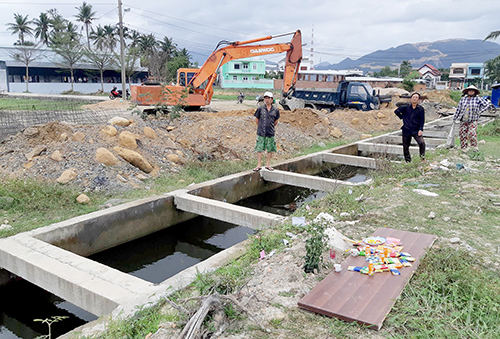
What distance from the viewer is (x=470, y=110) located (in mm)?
8242

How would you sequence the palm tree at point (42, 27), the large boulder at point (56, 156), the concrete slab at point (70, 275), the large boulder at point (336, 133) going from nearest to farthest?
the concrete slab at point (70, 275) → the large boulder at point (56, 156) → the large boulder at point (336, 133) → the palm tree at point (42, 27)

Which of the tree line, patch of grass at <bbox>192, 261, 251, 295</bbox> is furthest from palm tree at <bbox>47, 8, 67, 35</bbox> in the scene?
patch of grass at <bbox>192, 261, 251, 295</bbox>

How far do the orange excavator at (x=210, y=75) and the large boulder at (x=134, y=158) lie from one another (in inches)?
236

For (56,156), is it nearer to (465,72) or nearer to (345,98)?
(345,98)

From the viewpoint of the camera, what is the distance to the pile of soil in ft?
22.1

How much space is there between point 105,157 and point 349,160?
5.85 meters

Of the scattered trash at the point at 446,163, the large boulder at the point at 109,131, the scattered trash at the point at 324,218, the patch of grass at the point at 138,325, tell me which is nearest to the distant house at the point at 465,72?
the scattered trash at the point at 446,163

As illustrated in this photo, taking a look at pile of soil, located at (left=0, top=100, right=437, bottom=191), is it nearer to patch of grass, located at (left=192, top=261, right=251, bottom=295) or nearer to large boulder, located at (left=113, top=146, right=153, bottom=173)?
large boulder, located at (left=113, top=146, right=153, bottom=173)

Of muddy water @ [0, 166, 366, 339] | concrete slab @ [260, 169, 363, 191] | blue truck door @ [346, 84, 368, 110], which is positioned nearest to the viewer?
muddy water @ [0, 166, 366, 339]

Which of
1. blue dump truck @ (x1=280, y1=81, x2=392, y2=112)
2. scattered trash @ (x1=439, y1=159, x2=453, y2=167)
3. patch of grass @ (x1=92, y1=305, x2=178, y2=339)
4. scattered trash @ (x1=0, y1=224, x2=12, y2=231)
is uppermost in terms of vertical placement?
blue dump truck @ (x1=280, y1=81, x2=392, y2=112)

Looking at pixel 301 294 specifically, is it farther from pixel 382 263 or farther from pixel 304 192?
pixel 304 192

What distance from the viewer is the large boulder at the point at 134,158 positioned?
743 cm

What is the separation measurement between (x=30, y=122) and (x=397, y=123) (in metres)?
14.8

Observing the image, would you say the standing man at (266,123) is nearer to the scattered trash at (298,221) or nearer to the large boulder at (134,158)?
the large boulder at (134,158)
